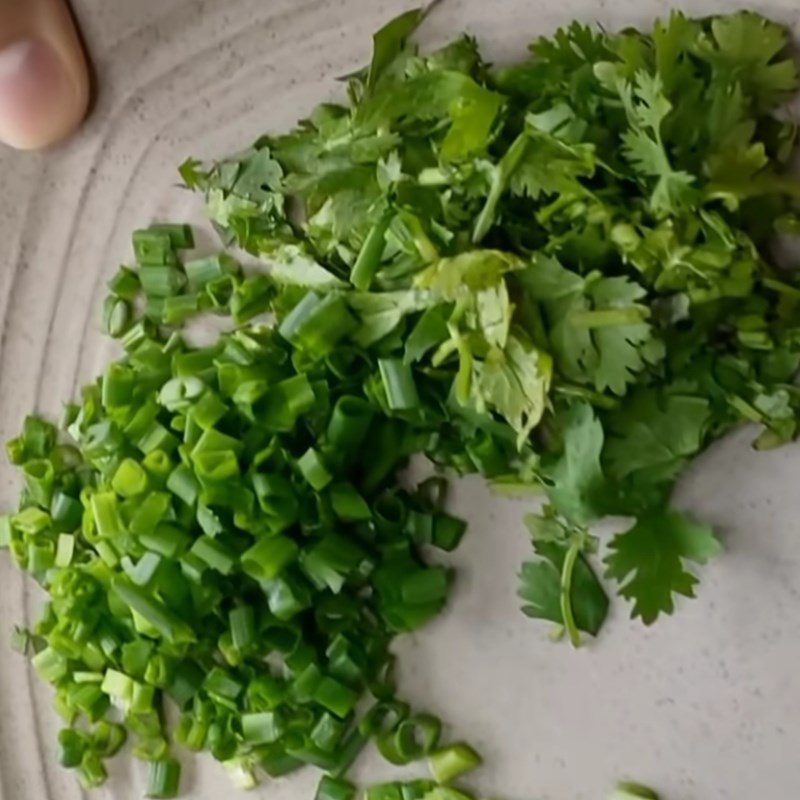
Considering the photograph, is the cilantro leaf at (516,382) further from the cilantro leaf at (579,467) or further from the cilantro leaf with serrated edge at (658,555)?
the cilantro leaf with serrated edge at (658,555)

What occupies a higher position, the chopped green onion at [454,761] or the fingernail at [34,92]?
the fingernail at [34,92]

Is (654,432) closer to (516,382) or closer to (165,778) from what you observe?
(516,382)

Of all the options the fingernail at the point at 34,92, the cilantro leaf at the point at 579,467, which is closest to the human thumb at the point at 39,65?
the fingernail at the point at 34,92

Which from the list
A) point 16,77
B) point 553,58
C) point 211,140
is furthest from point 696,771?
point 16,77

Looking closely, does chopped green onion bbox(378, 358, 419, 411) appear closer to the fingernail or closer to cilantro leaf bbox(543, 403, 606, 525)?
cilantro leaf bbox(543, 403, 606, 525)

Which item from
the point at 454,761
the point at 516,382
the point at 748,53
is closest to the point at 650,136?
the point at 748,53

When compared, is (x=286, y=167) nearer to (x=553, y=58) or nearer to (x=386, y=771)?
(x=553, y=58)

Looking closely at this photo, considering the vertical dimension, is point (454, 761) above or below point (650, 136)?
below
